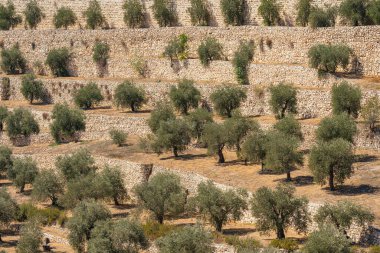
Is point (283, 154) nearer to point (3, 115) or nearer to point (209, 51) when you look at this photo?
point (209, 51)

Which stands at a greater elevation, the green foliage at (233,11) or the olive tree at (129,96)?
the green foliage at (233,11)

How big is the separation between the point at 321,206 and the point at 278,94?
732 inches

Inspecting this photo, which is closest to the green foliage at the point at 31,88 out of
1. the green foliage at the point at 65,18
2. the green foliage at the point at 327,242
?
the green foliage at the point at 65,18

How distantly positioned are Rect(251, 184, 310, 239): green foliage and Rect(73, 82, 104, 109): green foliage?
29.2 metres

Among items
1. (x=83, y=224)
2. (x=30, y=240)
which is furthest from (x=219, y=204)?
(x=30, y=240)

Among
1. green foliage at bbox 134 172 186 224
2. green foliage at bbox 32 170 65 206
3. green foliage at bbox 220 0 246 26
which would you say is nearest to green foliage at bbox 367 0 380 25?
green foliage at bbox 220 0 246 26

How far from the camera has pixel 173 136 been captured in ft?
235

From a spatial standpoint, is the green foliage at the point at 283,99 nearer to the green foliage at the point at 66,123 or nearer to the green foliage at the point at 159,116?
the green foliage at the point at 159,116

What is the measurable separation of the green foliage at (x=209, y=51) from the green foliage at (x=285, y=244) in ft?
99.5

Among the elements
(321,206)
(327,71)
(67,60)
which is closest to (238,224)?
(321,206)

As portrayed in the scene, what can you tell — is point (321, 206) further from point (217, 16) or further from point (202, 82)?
point (217, 16)

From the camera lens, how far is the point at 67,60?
3634 inches

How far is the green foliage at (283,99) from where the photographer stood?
2884 inches

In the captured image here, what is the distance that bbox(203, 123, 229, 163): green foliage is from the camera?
228ft
